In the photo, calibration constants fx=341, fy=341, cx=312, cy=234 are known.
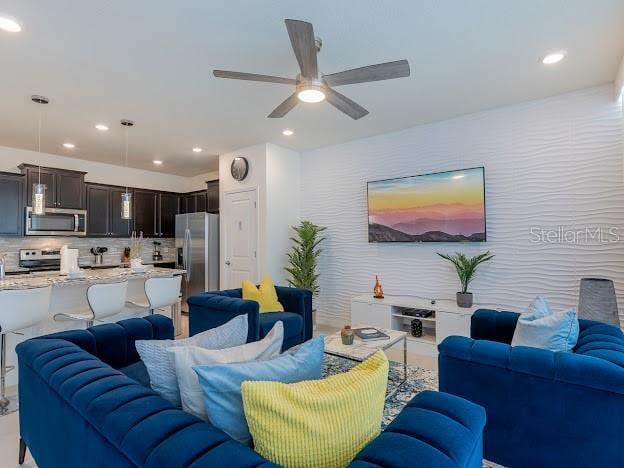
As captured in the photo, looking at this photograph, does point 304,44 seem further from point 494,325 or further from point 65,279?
point 65,279

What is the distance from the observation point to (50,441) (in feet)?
4.73

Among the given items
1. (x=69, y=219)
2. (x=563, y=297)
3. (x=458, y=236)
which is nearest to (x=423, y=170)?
(x=458, y=236)

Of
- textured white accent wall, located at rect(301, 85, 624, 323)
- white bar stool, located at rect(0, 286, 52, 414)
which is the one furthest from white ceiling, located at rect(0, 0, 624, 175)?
white bar stool, located at rect(0, 286, 52, 414)

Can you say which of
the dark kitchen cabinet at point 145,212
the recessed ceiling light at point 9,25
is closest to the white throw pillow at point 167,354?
the recessed ceiling light at point 9,25

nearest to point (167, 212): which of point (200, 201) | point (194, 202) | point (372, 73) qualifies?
point (194, 202)

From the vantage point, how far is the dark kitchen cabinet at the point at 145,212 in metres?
6.23

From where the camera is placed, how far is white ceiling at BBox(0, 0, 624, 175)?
2.15m

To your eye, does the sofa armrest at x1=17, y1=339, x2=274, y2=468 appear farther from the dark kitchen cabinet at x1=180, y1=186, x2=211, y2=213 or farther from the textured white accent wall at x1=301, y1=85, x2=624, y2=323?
the dark kitchen cabinet at x1=180, y1=186, x2=211, y2=213

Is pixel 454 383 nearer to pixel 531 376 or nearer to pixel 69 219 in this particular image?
pixel 531 376

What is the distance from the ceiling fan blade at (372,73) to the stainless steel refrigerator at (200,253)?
3.85 meters

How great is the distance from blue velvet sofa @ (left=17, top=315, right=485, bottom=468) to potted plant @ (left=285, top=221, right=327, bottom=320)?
340 cm

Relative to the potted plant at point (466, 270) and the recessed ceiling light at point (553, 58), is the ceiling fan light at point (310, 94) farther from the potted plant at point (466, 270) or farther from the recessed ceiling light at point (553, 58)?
the potted plant at point (466, 270)

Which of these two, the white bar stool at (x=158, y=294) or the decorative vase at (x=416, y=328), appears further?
the decorative vase at (x=416, y=328)

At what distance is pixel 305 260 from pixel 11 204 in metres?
4.20
